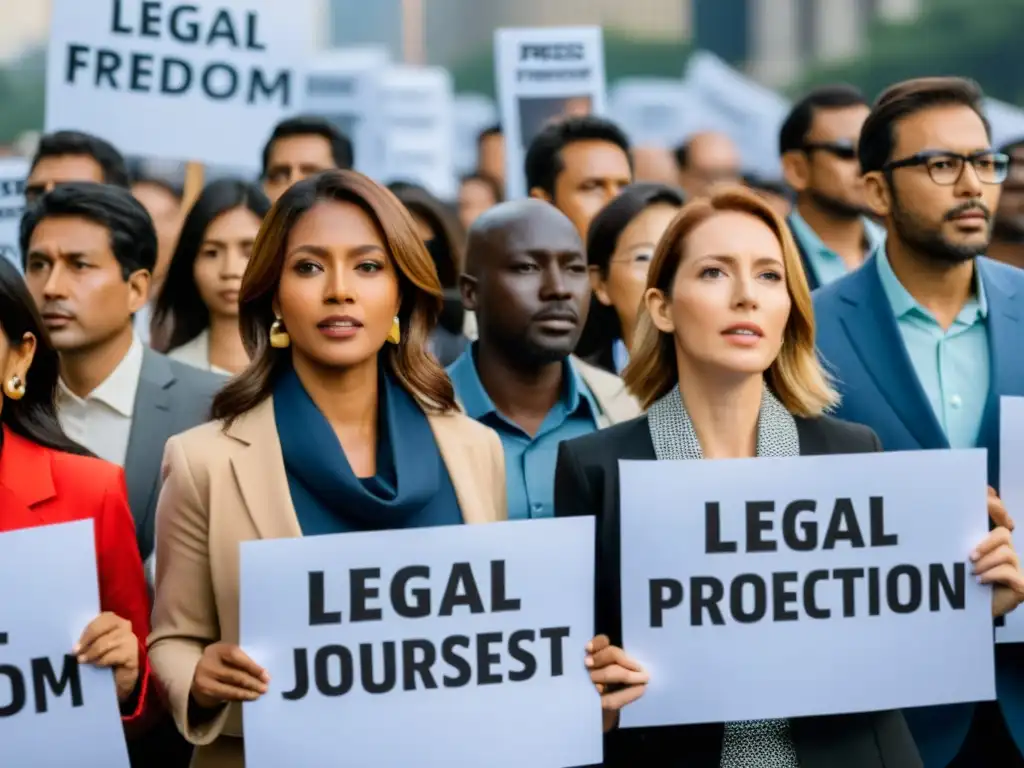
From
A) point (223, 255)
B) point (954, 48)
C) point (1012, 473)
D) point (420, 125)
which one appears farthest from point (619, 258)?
point (954, 48)

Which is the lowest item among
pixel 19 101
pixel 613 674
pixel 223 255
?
pixel 613 674

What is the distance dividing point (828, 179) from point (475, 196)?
4056 mm

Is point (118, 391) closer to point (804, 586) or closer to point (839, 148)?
point (804, 586)

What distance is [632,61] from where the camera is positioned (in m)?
58.4

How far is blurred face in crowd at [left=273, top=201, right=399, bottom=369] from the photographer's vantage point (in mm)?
4184

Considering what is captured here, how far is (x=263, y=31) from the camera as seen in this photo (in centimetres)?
824

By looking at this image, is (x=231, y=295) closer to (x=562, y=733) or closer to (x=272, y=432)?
(x=272, y=432)

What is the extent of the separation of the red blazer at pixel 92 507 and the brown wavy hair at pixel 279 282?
309mm

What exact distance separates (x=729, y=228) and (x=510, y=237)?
3.50 feet

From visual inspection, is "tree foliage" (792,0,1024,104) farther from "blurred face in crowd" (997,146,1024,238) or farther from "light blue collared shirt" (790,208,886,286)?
"light blue collared shirt" (790,208,886,286)

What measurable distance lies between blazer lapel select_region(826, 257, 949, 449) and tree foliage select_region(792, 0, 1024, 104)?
40013 mm

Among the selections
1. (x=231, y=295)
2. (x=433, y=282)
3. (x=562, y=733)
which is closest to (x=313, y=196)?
(x=433, y=282)

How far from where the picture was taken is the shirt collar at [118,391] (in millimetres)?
5562

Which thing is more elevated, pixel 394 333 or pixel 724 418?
pixel 394 333
